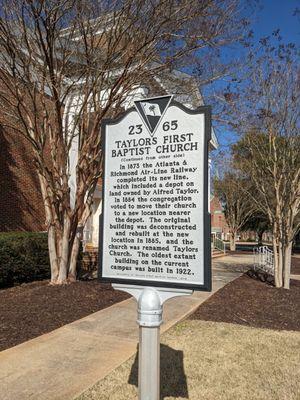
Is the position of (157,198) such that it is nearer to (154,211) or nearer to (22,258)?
(154,211)

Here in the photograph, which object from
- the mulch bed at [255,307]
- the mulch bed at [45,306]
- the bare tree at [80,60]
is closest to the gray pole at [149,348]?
the mulch bed at [45,306]

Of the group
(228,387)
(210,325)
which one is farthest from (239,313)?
(228,387)

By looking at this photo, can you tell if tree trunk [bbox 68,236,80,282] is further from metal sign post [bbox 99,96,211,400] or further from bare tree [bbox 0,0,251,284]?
metal sign post [bbox 99,96,211,400]

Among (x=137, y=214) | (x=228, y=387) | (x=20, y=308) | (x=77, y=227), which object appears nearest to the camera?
(x=137, y=214)

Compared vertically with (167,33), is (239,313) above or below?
below

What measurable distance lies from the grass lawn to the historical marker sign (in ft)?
4.99

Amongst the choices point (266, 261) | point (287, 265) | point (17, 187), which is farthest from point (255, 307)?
point (17, 187)

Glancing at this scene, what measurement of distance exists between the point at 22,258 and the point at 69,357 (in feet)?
18.5

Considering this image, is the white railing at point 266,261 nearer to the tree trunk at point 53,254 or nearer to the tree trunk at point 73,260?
the tree trunk at point 73,260

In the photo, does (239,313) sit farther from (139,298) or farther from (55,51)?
(55,51)

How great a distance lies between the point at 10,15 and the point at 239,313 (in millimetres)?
6862

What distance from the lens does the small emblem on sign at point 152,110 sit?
3351 mm

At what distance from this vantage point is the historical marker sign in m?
3.16

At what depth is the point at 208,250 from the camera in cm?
312
